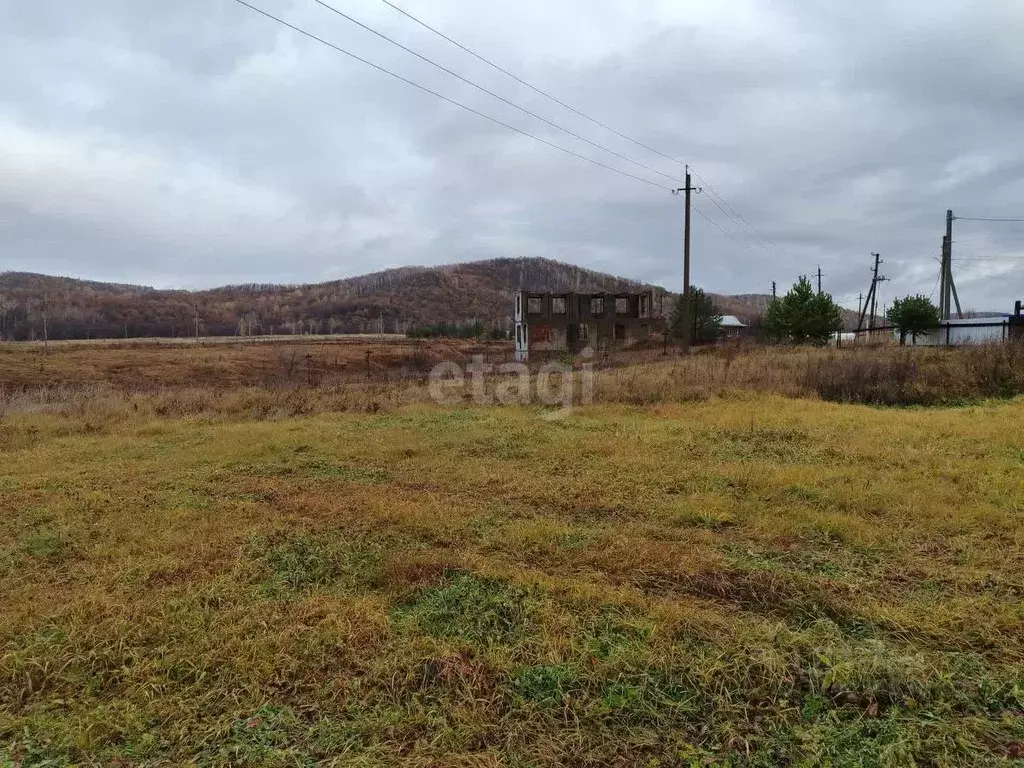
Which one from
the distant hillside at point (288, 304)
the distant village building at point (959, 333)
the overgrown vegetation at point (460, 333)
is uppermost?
the distant hillside at point (288, 304)

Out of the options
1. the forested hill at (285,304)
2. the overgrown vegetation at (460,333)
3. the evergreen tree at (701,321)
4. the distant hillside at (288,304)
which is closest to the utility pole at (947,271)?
the evergreen tree at (701,321)

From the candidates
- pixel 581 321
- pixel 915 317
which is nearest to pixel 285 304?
pixel 581 321

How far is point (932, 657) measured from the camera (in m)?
3.05

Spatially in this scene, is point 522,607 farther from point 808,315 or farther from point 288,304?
point 288,304

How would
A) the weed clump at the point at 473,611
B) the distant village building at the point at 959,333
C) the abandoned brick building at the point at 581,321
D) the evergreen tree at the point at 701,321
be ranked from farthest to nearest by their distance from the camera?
the abandoned brick building at the point at 581,321 → the evergreen tree at the point at 701,321 → the distant village building at the point at 959,333 → the weed clump at the point at 473,611

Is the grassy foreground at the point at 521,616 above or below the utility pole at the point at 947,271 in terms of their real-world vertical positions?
below

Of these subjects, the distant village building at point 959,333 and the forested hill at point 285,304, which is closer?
the distant village building at point 959,333

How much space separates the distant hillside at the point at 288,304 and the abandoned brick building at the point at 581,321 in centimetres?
1738

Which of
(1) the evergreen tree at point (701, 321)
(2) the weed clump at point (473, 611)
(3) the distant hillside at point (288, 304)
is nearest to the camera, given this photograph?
(2) the weed clump at point (473, 611)

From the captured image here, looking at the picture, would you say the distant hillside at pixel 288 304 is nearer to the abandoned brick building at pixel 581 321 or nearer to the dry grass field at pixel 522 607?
the abandoned brick building at pixel 581 321

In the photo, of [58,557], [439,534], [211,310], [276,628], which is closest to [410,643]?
[276,628]

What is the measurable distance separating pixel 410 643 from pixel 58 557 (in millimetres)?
3496

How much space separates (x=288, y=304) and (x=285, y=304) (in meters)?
0.73

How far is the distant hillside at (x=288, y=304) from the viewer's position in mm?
86188
